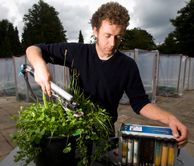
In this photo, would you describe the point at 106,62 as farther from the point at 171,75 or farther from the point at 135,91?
the point at 171,75

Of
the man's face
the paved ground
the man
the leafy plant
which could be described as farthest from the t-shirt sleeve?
the paved ground

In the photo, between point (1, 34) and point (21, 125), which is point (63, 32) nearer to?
point (1, 34)

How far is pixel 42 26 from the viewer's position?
1539 inches

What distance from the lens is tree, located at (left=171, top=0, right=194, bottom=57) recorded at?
25.3 meters

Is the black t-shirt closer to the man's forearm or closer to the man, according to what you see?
the man

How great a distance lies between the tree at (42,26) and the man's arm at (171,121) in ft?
121

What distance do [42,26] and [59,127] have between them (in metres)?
39.7

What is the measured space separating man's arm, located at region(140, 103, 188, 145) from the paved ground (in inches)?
128

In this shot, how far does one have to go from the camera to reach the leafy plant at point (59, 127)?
3.36 ft

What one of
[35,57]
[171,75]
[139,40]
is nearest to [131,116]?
[171,75]

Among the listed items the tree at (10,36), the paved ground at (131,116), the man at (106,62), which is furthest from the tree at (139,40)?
the man at (106,62)

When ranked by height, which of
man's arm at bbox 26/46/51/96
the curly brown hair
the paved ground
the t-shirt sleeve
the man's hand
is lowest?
the paved ground

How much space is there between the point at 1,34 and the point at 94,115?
143ft

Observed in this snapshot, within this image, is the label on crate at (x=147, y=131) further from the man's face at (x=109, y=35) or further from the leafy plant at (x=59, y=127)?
the man's face at (x=109, y=35)
